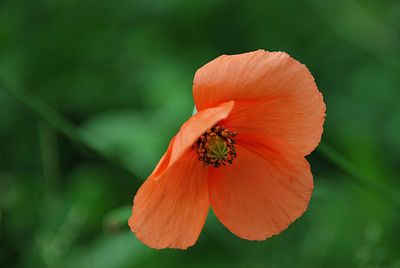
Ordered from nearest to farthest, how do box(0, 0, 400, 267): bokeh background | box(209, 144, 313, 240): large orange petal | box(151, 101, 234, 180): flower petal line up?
box(151, 101, 234, 180): flower petal
box(209, 144, 313, 240): large orange petal
box(0, 0, 400, 267): bokeh background

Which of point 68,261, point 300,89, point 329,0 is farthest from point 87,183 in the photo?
point 329,0

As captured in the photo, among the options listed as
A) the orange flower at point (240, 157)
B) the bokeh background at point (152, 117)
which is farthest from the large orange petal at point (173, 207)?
the bokeh background at point (152, 117)

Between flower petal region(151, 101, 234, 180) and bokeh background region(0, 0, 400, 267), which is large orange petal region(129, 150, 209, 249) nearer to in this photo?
flower petal region(151, 101, 234, 180)

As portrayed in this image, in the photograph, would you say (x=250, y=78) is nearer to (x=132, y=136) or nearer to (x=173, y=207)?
(x=173, y=207)

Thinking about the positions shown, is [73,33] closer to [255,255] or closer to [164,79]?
[164,79]

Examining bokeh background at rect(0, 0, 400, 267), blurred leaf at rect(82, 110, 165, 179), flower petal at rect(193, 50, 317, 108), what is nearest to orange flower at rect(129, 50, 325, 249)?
flower petal at rect(193, 50, 317, 108)

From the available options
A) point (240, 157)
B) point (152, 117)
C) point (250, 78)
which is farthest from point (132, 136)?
point (250, 78)
